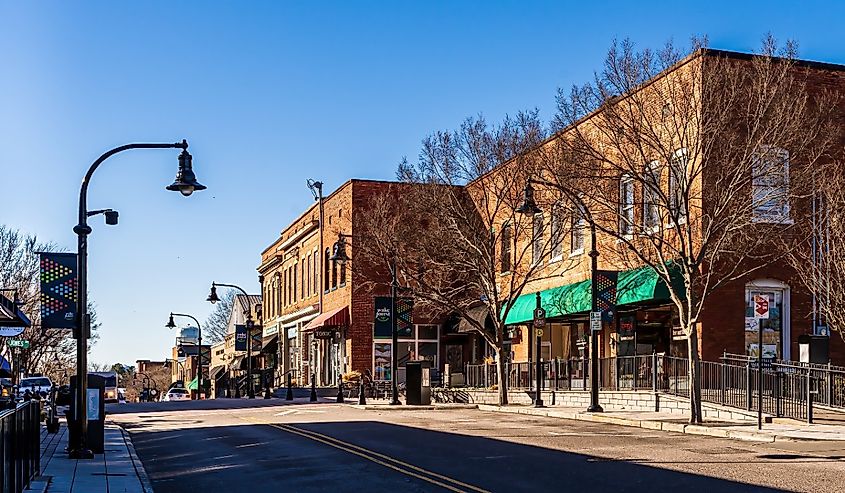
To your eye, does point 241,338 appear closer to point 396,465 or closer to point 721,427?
point 721,427

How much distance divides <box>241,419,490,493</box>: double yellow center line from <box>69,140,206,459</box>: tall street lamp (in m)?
4.66

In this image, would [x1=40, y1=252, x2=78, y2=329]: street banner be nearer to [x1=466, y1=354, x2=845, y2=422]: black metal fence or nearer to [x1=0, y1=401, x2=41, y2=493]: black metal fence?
[x1=0, y1=401, x2=41, y2=493]: black metal fence

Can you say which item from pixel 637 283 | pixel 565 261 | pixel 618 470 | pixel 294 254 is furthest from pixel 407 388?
Answer: pixel 294 254

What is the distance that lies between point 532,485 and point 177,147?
9.57 m

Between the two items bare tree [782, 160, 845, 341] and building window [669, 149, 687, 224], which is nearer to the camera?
building window [669, 149, 687, 224]

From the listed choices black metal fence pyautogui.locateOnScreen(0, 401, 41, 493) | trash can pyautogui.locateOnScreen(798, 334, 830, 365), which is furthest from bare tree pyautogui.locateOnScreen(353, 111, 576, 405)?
black metal fence pyautogui.locateOnScreen(0, 401, 41, 493)

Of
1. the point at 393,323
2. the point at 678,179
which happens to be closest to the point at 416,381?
the point at 393,323

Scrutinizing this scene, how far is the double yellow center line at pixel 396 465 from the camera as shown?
14.3m

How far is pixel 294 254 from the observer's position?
7056 centimetres

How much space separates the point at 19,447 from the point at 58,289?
8149 millimetres

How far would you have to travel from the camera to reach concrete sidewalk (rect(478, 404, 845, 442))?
2165 cm

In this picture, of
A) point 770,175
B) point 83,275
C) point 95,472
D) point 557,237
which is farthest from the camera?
point 557,237

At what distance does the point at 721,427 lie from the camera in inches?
928

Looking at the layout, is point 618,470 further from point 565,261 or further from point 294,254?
point 294,254
